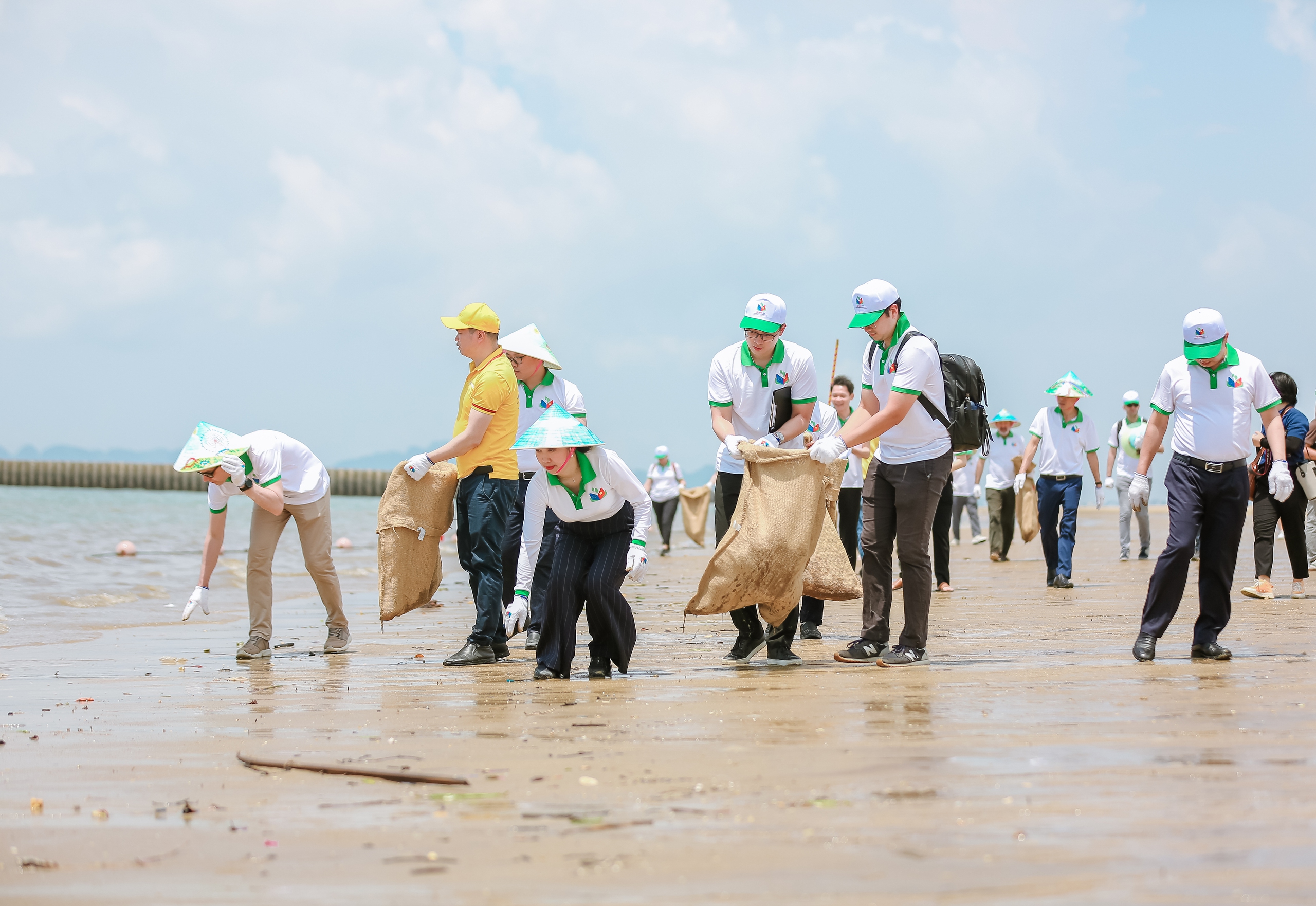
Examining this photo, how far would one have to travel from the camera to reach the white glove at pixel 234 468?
22.3 feet

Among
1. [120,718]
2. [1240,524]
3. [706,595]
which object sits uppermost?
[1240,524]

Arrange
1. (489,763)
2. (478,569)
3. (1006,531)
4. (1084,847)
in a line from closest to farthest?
1. (1084,847)
2. (489,763)
3. (478,569)
4. (1006,531)

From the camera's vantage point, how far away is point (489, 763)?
3.84 meters

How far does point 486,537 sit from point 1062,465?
247 inches

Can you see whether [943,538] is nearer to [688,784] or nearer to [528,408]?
[528,408]

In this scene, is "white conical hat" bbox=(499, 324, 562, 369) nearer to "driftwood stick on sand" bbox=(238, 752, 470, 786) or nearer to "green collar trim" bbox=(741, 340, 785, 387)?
"green collar trim" bbox=(741, 340, 785, 387)

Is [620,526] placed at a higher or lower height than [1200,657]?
higher

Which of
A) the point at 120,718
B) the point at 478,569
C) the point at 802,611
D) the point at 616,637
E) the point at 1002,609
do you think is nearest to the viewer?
the point at 120,718

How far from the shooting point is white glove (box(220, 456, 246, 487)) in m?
6.79

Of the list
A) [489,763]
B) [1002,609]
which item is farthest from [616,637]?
[1002,609]

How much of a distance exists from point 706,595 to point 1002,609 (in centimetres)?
357

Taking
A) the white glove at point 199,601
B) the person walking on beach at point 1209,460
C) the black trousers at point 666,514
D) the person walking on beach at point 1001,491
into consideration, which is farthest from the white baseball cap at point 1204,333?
the black trousers at point 666,514

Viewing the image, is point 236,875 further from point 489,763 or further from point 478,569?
point 478,569

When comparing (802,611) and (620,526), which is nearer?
(620,526)
